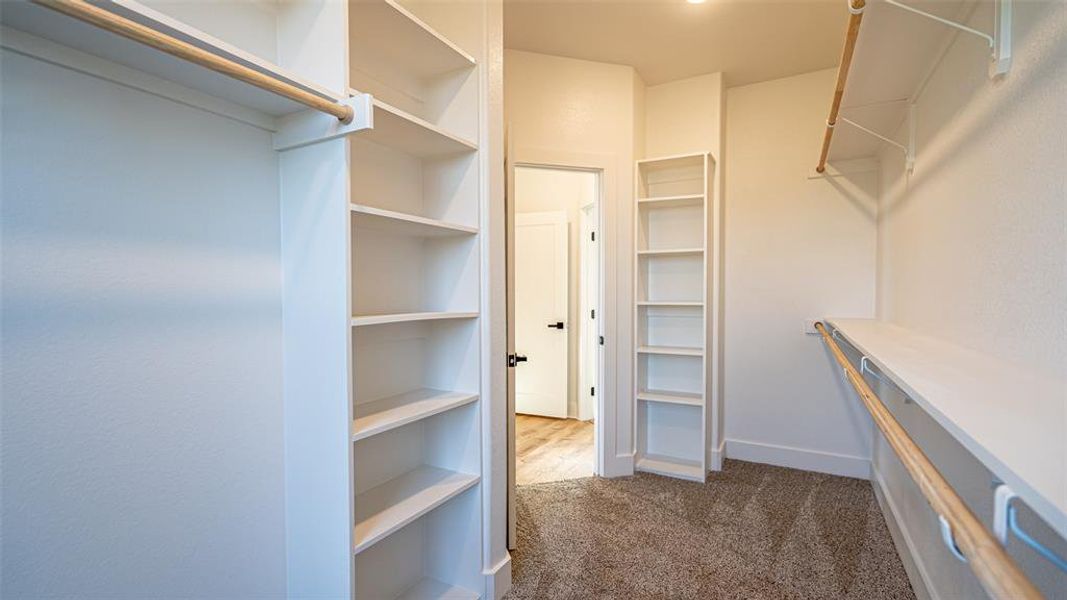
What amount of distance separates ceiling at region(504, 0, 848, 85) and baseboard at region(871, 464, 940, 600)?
2534mm

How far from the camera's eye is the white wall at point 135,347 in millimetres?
972

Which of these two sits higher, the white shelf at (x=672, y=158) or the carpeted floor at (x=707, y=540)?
the white shelf at (x=672, y=158)

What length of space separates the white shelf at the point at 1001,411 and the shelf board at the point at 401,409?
130 centimetres

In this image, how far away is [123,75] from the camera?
3.61 feet

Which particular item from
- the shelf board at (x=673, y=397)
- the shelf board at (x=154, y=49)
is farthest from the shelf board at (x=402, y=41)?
the shelf board at (x=673, y=397)

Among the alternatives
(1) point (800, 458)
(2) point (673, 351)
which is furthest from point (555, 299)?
(1) point (800, 458)

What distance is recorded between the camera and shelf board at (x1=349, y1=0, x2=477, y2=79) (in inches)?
58.2

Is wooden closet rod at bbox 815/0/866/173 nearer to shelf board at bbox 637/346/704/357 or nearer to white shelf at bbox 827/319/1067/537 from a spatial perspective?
white shelf at bbox 827/319/1067/537

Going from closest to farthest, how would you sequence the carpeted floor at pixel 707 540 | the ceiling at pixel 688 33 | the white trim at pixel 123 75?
the white trim at pixel 123 75 → the carpeted floor at pixel 707 540 → the ceiling at pixel 688 33

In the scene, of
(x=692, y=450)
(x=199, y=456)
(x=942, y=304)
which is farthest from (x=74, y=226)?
(x=692, y=450)

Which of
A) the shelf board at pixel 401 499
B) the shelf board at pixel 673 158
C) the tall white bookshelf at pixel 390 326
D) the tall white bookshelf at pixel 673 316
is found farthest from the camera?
the tall white bookshelf at pixel 673 316

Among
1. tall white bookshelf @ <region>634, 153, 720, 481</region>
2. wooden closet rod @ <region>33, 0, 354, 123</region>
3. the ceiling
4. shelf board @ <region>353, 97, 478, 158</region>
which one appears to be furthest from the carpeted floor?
the ceiling

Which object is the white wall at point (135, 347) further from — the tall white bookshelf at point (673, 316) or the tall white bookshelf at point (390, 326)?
the tall white bookshelf at point (673, 316)

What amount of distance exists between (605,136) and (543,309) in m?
1.98
